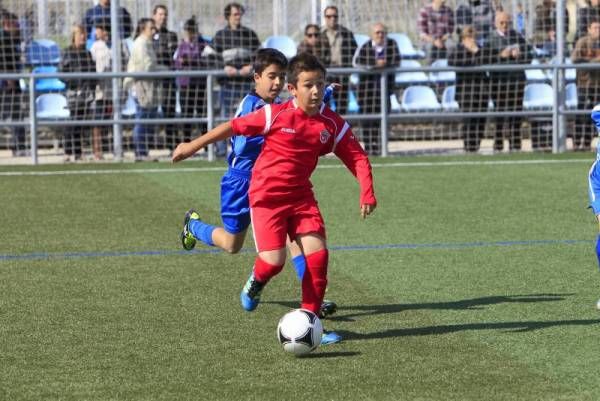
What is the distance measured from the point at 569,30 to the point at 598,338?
13.0 metres

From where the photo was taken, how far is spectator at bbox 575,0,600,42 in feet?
58.7

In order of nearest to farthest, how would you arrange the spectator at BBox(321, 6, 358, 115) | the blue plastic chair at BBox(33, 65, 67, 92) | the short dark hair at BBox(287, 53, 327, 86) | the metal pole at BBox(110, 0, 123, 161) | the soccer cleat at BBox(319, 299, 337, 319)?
the short dark hair at BBox(287, 53, 327, 86)
the soccer cleat at BBox(319, 299, 337, 319)
the metal pole at BBox(110, 0, 123, 161)
the spectator at BBox(321, 6, 358, 115)
the blue plastic chair at BBox(33, 65, 67, 92)

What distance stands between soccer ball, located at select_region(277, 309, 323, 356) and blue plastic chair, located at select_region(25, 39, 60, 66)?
479 inches

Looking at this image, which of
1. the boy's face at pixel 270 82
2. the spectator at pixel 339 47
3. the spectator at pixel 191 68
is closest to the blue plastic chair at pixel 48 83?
the spectator at pixel 191 68

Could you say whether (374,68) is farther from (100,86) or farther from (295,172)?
(295,172)

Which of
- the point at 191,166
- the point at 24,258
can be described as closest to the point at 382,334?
the point at 24,258

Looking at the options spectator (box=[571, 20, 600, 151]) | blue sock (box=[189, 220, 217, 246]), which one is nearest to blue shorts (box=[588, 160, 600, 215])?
blue sock (box=[189, 220, 217, 246])

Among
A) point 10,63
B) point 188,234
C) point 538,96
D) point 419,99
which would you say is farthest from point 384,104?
point 188,234

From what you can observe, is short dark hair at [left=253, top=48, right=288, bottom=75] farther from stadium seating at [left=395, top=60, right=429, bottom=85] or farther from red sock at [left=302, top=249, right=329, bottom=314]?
stadium seating at [left=395, top=60, right=429, bottom=85]

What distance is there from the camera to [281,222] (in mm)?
6570

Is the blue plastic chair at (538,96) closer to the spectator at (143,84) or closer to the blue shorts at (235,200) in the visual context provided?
the spectator at (143,84)

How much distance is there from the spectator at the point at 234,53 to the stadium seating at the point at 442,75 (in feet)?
8.86

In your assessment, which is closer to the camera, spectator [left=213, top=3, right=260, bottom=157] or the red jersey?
the red jersey

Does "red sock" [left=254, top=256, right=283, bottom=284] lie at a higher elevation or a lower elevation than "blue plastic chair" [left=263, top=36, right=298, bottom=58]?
lower
